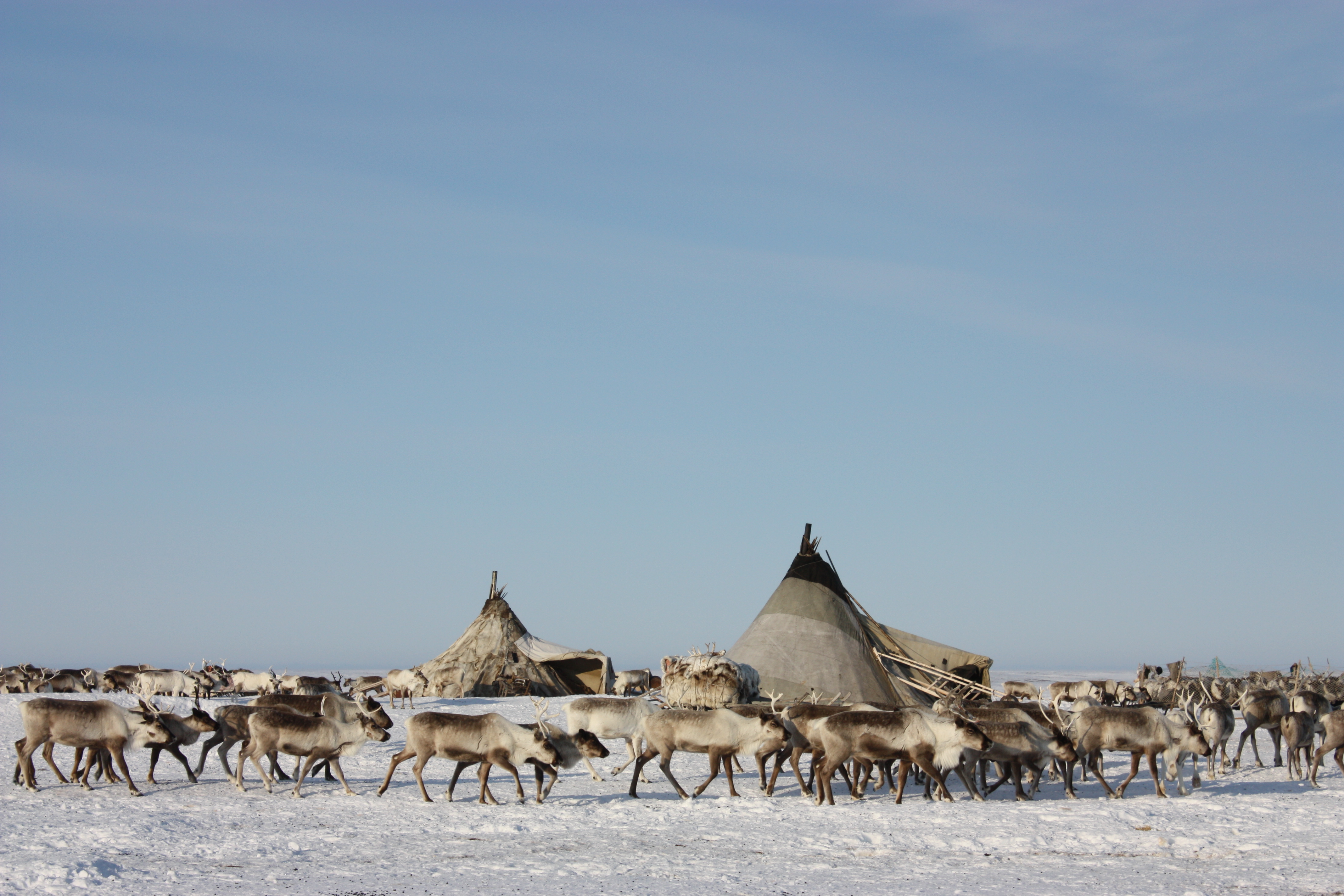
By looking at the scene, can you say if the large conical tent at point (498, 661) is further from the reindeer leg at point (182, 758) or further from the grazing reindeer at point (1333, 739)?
the grazing reindeer at point (1333, 739)

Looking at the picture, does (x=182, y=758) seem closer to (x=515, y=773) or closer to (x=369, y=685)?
(x=515, y=773)

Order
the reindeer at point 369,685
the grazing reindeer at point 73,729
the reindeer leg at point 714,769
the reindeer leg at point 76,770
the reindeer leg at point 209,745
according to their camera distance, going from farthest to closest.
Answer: the reindeer at point 369,685 < the reindeer leg at point 209,745 < the reindeer leg at point 714,769 < the reindeer leg at point 76,770 < the grazing reindeer at point 73,729

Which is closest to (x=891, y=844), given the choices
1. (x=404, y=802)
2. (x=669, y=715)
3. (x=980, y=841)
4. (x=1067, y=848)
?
(x=980, y=841)

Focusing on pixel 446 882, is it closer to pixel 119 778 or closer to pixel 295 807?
pixel 295 807

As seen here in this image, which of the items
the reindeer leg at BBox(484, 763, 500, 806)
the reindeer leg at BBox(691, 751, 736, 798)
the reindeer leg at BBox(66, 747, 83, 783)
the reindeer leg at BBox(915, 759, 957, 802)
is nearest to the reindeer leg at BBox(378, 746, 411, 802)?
the reindeer leg at BBox(484, 763, 500, 806)

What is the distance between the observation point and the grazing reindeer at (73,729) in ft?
50.2

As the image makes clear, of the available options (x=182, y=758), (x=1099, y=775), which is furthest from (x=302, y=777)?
(x=1099, y=775)

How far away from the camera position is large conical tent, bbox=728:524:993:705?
94.8 feet

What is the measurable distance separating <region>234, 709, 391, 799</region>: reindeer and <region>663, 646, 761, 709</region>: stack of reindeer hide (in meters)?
10.1

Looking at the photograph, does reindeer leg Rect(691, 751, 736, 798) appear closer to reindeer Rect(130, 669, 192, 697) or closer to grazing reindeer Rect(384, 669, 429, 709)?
grazing reindeer Rect(384, 669, 429, 709)

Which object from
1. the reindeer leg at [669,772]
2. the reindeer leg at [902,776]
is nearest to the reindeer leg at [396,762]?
the reindeer leg at [669,772]

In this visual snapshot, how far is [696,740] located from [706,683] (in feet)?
29.1

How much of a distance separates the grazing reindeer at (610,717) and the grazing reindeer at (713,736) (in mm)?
2205

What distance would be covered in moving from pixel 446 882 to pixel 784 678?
1899cm
